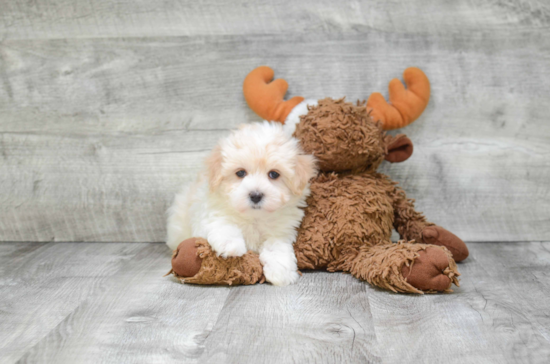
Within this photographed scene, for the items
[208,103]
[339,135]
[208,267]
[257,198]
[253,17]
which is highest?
[253,17]

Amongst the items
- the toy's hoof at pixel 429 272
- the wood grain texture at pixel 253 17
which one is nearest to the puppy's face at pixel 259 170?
the toy's hoof at pixel 429 272

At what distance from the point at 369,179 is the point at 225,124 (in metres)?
0.61

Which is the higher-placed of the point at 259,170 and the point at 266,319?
the point at 259,170

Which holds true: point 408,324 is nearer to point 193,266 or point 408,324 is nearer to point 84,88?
point 193,266

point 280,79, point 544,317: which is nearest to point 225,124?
point 280,79

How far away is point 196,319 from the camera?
1.07 meters

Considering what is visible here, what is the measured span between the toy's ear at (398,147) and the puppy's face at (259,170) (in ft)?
1.06

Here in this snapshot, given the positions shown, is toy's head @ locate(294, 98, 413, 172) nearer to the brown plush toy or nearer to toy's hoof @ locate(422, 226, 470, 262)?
the brown plush toy

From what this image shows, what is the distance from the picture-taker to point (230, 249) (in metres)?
1.26

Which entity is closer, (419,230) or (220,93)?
(419,230)

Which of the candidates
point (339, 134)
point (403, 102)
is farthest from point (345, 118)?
point (403, 102)

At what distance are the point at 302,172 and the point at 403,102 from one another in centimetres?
54

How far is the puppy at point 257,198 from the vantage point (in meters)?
1.28

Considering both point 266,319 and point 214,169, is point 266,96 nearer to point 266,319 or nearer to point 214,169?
point 214,169
